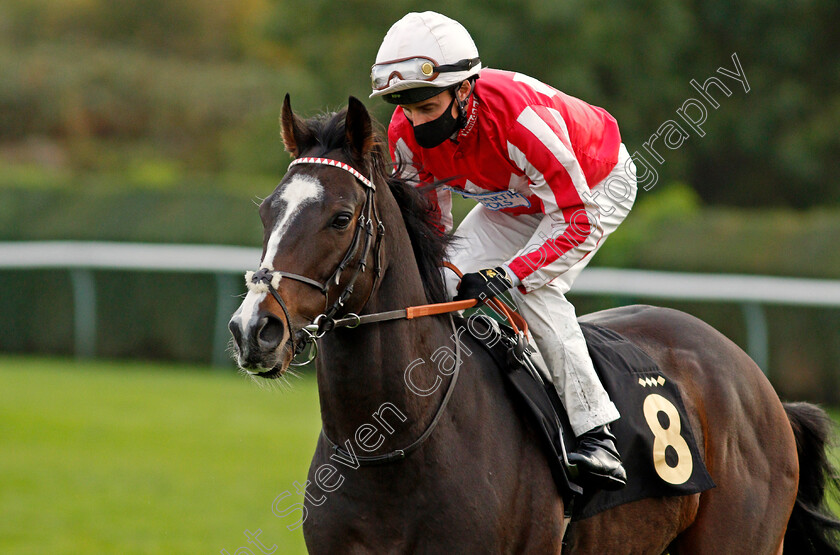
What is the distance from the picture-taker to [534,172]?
3.32m

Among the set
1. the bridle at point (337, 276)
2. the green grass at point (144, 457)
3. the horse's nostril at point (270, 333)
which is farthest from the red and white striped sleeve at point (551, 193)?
the green grass at point (144, 457)

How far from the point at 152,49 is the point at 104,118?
389cm

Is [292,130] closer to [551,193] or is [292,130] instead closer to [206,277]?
[551,193]

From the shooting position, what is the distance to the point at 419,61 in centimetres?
313

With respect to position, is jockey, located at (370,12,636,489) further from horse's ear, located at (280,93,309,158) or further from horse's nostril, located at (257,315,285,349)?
horse's nostril, located at (257,315,285,349)

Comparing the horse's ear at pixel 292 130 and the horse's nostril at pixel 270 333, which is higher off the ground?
the horse's ear at pixel 292 130

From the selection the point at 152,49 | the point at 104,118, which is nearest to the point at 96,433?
the point at 104,118

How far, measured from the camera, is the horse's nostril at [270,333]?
102 inches

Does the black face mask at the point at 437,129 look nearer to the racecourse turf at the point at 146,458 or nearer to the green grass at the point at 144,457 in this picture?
the racecourse turf at the point at 146,458

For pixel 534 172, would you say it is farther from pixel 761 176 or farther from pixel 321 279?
pixel 761 176

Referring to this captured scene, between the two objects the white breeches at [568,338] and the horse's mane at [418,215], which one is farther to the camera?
the white breeches at [568,338]

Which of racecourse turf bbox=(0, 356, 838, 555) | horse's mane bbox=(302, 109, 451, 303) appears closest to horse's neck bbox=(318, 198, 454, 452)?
horse's mane bbox=(302, 109, 451, 303)

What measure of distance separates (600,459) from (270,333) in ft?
3.85

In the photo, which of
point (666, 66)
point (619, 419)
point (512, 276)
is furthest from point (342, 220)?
point (666, 66)
